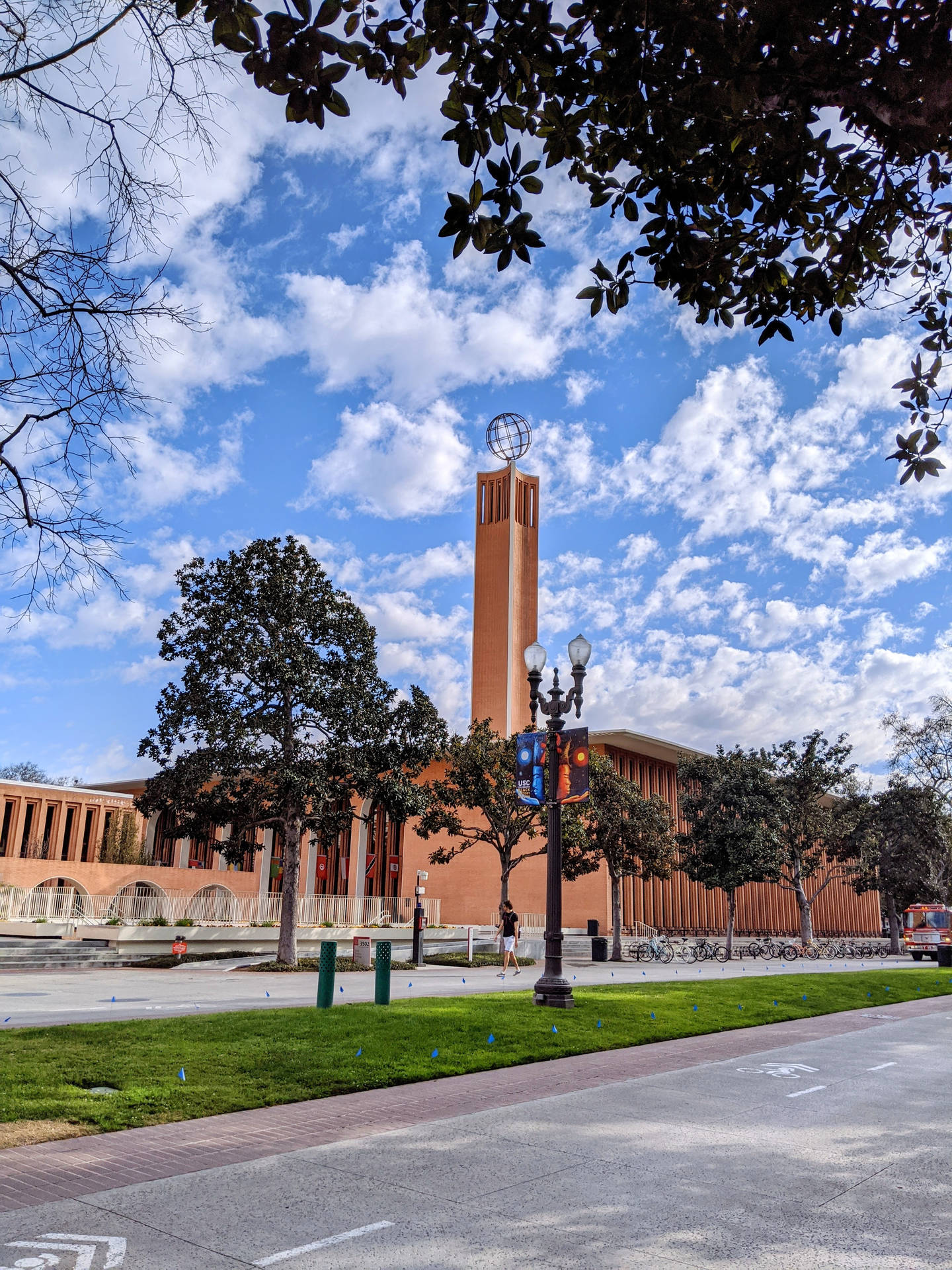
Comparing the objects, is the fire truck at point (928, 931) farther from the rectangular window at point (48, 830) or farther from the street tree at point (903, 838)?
the rectangular window at point (48, 830)

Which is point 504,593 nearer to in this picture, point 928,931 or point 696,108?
point 928,931

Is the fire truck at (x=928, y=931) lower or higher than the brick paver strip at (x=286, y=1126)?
higher

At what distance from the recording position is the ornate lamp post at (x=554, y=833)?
50.8ft

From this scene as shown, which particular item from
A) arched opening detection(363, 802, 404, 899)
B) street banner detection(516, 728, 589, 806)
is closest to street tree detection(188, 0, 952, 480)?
street banner detection(516, 728, 589, 806)

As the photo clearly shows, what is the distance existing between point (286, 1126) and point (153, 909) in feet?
93.0

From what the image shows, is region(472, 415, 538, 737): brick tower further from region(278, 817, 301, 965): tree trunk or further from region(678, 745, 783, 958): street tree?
region(278, 817, 301, 965): tree trunk

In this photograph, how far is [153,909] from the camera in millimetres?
33281

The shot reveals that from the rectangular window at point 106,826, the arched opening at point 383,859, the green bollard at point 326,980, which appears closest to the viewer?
the green bollard at point 326,980

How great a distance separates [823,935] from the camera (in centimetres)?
7400

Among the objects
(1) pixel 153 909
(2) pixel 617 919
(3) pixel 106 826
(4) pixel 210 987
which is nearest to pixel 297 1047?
(4) pixel 210 987

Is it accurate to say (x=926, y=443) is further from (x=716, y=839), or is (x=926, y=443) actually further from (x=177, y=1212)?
(x=716, y=839)

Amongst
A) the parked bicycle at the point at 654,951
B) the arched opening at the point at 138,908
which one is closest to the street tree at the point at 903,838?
the parked bicycle at the point at 654,951

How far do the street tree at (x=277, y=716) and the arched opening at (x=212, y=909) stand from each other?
6.65 meters

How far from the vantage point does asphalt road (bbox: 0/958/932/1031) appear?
14672 mm
